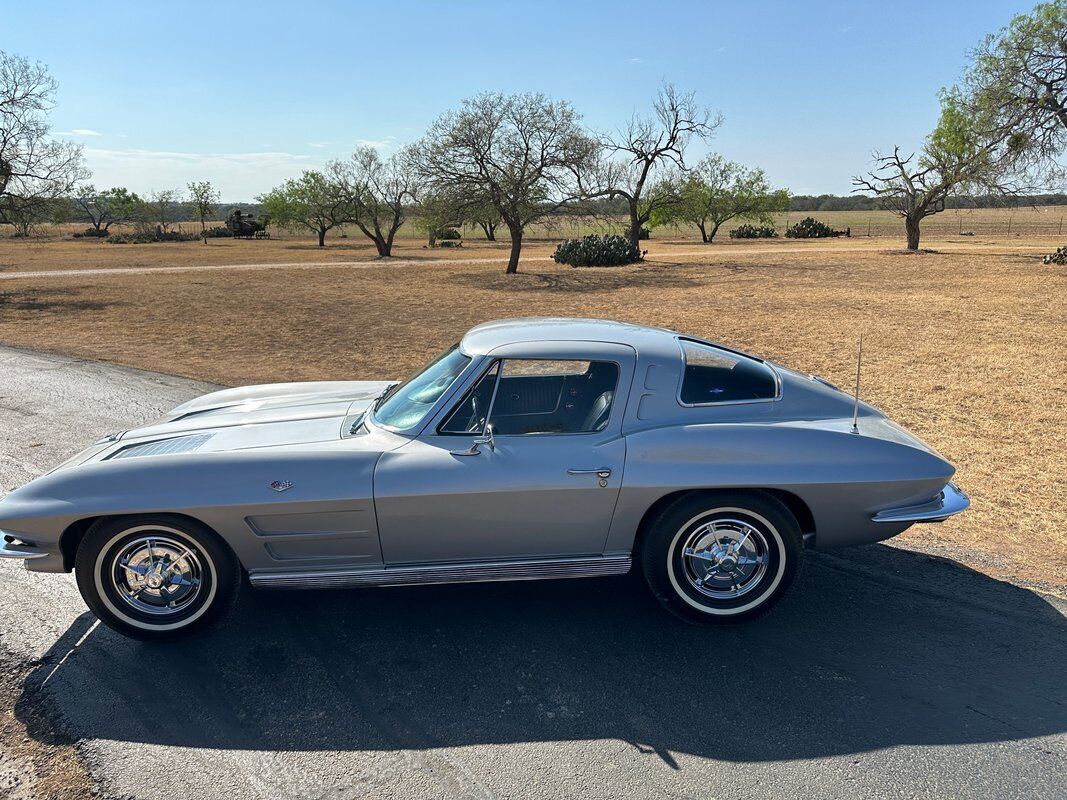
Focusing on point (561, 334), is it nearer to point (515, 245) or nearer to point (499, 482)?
point (499, 482)

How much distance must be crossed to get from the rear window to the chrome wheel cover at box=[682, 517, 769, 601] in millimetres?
655

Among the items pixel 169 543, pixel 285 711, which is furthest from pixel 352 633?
pixel 169 543

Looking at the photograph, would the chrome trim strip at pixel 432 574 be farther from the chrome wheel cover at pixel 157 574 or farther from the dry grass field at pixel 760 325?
the dry grass field at pixel 760 325

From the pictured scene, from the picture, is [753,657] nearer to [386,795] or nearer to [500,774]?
[500,774]

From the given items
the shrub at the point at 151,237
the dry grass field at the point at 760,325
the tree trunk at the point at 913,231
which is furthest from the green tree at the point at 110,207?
the tree trunk at the point at 913,231

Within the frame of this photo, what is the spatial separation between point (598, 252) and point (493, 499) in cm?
2933

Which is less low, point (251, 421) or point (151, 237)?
point (151, 237)

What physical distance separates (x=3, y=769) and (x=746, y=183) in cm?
6643

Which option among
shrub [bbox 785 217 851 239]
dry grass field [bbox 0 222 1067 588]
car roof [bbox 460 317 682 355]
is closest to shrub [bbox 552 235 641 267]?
dry grass field [bbox 0 222 1067 588]

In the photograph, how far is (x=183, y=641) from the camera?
12.0 ft

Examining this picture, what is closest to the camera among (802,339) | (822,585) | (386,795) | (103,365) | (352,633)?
(386,795)

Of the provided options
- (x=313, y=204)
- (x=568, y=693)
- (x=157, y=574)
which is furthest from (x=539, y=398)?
(x=313, y=204)

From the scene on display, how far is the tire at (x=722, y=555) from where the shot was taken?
144 inches

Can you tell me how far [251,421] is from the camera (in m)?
4.14
